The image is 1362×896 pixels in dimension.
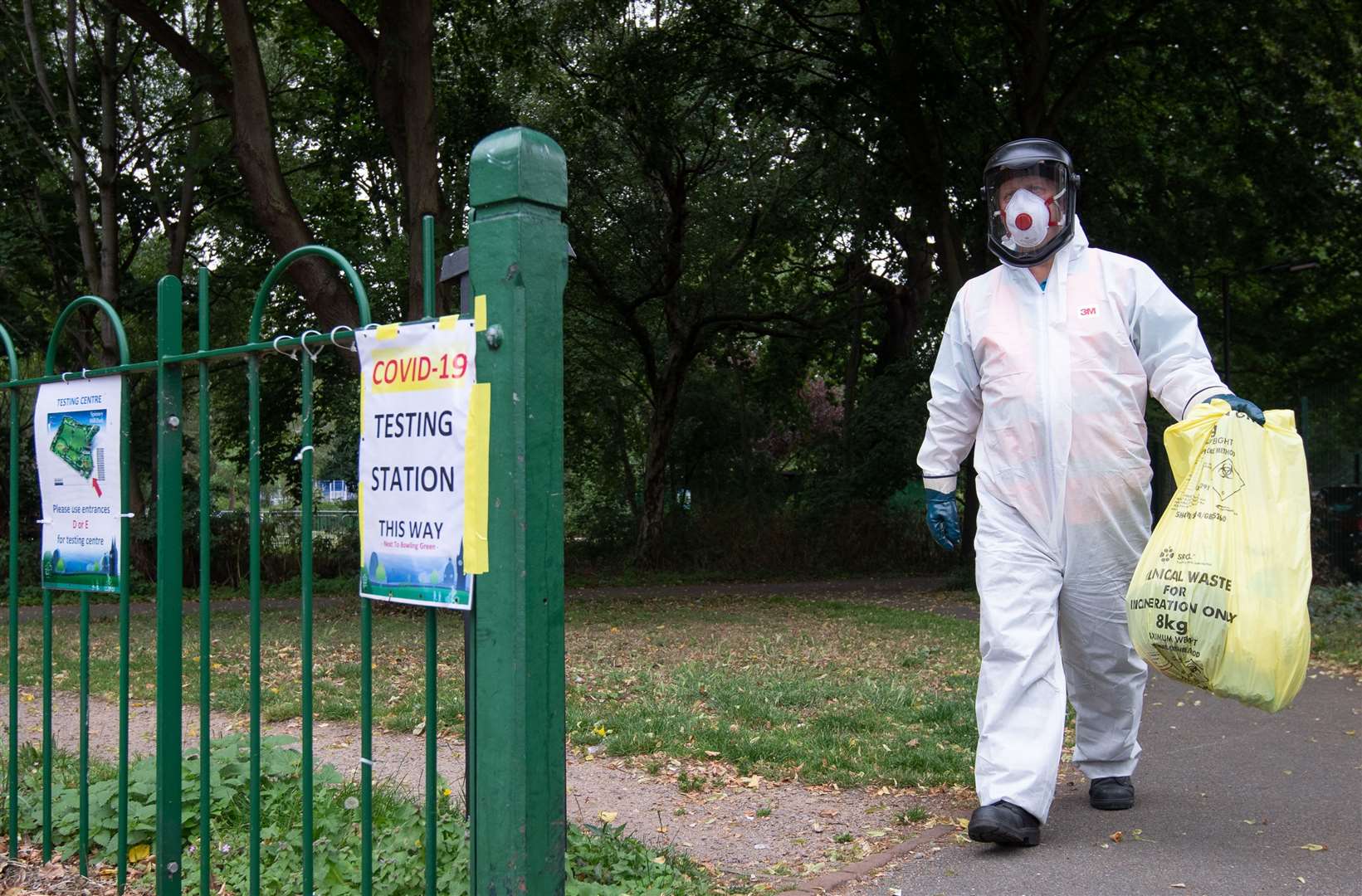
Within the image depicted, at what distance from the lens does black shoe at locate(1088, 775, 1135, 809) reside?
4.47 metres

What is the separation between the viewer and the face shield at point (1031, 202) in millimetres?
4367

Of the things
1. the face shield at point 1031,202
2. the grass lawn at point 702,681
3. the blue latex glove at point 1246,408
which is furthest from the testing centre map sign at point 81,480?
the blue latex glove at point 1246,408

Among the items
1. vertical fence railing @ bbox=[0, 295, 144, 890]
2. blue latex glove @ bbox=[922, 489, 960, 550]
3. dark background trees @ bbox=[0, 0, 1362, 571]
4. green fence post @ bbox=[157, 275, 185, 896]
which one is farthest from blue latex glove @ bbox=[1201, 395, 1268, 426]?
dark background trees @ bbox=[0, 0, 1362, 571]

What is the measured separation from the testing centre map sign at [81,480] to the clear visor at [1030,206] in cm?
294

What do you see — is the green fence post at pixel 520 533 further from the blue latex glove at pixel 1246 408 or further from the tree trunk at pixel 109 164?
the tree trunk at pixel 109 164

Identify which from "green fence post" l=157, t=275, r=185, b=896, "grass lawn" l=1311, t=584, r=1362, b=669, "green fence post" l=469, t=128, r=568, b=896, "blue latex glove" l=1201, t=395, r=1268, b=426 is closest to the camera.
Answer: "green fence post" l=469, t=128, r=568, b=896

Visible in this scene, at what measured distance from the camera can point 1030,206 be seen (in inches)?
173

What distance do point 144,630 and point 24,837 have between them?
28.0 feet

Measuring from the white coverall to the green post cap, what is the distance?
237 cm

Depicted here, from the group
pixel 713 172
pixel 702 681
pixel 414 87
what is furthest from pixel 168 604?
pixel 713 172

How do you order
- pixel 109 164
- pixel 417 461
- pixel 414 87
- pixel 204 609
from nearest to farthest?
pixel 417 461
pixel 204 609
pixel 414 87
pixel 109 164

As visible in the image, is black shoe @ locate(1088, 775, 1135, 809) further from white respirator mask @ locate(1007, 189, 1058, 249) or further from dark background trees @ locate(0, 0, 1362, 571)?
dark background trees @ locate(0, 0, 1362, 571)

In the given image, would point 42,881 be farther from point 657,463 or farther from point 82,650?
point 657,463

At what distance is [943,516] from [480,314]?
2683mm
